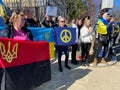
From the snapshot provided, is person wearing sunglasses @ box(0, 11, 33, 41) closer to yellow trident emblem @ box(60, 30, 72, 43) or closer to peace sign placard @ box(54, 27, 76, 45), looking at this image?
peace sign placard @ box(54, 27, 76, 45)

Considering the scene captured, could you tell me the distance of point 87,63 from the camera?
35.6ft

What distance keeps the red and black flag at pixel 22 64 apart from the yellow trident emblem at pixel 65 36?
289cm

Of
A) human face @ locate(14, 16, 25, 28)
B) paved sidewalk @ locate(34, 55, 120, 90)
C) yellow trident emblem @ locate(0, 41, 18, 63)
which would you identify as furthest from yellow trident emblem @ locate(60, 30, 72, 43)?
yellow trident emblem @ locate(0, 41, 18, 63)

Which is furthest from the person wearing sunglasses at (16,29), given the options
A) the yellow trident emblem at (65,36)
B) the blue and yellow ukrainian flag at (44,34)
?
→ the yellow trident emblem at (65,36)

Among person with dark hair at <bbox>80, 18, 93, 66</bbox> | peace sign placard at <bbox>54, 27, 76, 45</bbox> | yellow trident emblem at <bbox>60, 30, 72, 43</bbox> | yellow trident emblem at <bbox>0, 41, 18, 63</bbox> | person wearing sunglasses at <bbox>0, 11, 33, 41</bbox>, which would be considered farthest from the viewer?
person with dark hair at <bbox>80, 18, 93, 66</bbox>

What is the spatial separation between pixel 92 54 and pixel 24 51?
6.15 m

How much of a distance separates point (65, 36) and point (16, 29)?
383 centimetres

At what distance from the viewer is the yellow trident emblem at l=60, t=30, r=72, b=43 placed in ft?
33.4

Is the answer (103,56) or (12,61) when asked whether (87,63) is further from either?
(12,61)

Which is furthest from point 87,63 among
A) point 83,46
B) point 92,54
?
point 92,54

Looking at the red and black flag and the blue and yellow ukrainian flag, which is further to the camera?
the blue and yellow ukrainian flag

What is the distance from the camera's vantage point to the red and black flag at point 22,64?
5.85 metres

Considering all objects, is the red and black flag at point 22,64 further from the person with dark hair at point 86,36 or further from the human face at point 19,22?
the person with dark hair at point 86,36

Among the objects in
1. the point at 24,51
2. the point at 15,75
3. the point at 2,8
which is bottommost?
the point at 15,75
